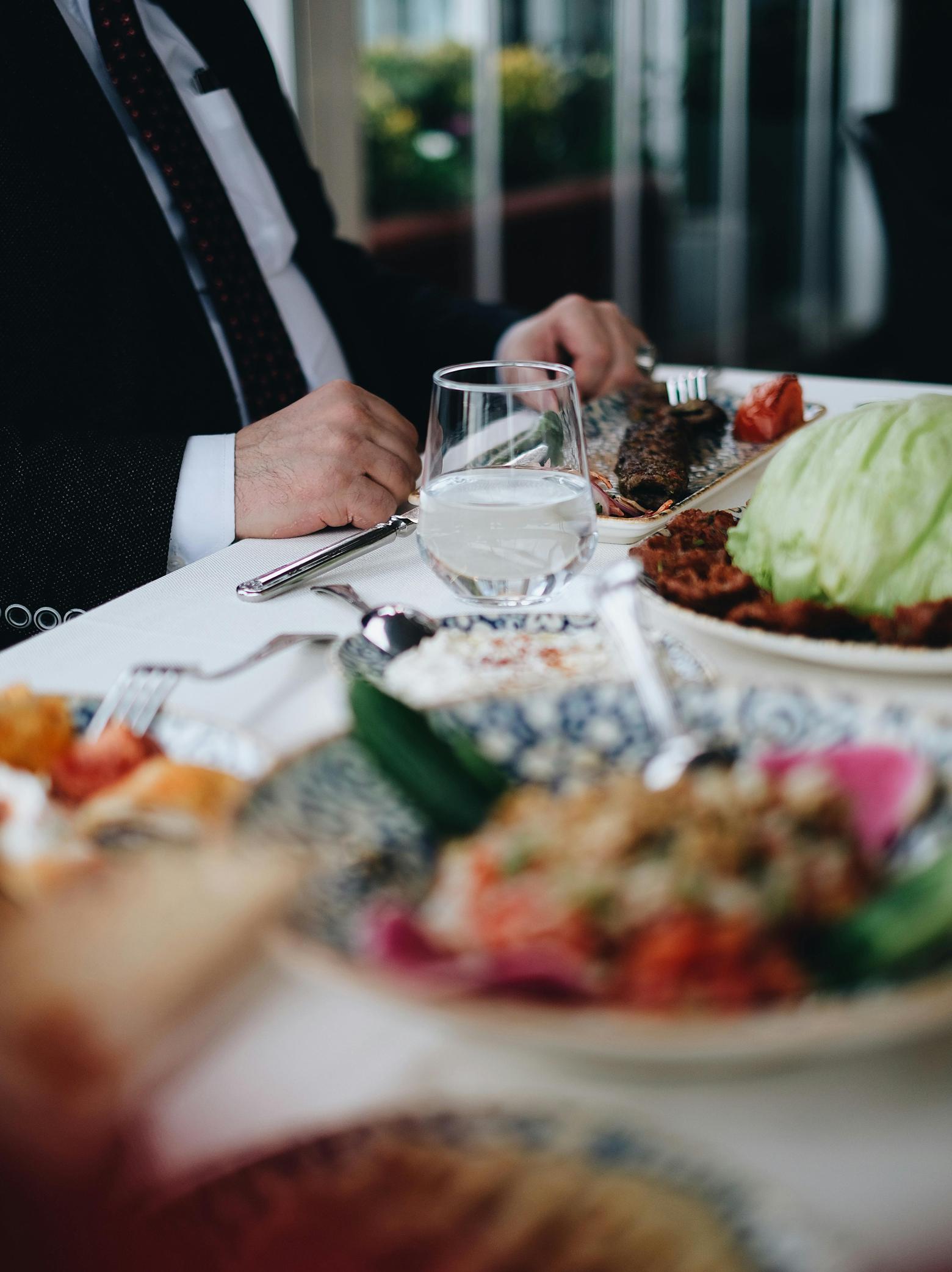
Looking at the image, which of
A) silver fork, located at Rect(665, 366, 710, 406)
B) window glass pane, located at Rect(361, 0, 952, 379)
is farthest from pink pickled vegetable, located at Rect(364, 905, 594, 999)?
window glass pane, located at Rect(361, 0, 952, 379)

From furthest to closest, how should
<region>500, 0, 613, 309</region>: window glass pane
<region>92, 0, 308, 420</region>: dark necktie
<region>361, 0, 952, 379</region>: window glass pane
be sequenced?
<region>500, 0, 613, 309</region>: window glass pane < <region>361, 0, 952, 379</region>: window glass pane < <region>92, 0, 308, 420</region>: dark necktie

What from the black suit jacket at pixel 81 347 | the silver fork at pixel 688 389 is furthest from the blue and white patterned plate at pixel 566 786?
the silver fork at pixel 688 389

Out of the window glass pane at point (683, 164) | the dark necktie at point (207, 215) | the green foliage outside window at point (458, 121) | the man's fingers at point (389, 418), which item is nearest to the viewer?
the man's fingers at point (389, 418)

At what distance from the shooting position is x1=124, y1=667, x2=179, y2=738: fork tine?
2.07 feet

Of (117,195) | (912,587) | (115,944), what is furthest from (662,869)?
(117,195)

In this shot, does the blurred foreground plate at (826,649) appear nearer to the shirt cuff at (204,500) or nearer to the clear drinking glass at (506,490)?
the clear drinking glass at (506,490)

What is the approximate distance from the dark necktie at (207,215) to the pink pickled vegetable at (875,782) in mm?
A: 1200

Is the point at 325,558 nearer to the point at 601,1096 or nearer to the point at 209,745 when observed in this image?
the point at 209,745

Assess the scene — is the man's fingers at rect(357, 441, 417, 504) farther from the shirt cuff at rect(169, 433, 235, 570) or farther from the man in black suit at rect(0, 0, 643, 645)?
the shirt cuff at rect(169, 433, 235, 570)

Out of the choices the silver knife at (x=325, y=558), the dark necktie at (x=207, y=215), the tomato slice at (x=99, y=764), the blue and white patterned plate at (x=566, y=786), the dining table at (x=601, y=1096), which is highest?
the dark necktie at (x=207, y=215)

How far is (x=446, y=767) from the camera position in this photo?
1.73 ft

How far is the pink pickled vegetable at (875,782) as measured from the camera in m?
0.48

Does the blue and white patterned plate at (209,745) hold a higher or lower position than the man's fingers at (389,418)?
lower

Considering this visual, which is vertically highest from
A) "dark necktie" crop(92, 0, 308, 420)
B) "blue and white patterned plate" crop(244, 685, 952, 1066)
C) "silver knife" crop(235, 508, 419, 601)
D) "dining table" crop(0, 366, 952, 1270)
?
"dark necktie" crop(92, 0, 308, 420)
